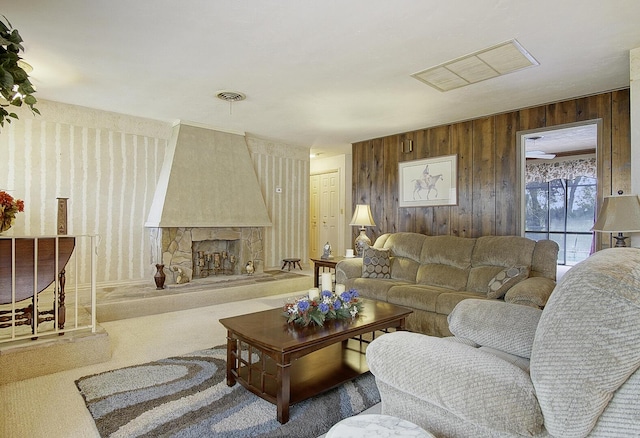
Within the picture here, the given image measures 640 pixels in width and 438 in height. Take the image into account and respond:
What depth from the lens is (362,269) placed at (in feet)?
14.1

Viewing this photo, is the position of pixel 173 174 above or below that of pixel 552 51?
below

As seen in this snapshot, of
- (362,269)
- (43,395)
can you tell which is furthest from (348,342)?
(43,395)

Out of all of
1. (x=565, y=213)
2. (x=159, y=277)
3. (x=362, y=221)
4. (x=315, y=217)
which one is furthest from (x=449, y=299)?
(x=565, y=213)

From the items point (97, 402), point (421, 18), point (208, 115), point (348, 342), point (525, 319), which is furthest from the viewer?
point (208, 115)

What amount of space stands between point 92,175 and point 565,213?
834 cm

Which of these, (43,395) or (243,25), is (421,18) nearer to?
(243,25)

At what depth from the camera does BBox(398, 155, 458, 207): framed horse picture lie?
488 cm

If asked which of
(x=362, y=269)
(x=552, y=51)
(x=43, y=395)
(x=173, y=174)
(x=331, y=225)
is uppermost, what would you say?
(x=552, y=51)

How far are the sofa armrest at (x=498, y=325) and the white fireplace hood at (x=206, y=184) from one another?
395 cm

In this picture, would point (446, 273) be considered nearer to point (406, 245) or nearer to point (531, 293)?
point (406, 245)

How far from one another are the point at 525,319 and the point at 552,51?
2.25 meters

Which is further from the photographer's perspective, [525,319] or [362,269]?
[362,269]

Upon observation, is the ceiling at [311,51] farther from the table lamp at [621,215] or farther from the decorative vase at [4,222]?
the decorative vase at [4,222]

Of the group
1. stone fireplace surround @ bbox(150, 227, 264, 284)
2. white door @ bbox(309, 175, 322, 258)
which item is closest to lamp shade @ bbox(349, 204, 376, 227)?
stone fireplace surround @ bbox(150, 227, 264, 284)
